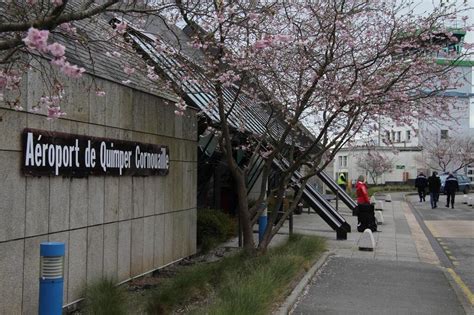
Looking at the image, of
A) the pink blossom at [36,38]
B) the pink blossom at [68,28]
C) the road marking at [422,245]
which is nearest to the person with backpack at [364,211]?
the road marking at [422,245]

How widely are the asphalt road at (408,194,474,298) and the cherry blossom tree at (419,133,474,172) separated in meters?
36.7

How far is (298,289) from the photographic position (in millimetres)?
8273

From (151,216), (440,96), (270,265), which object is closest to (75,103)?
(151,216)

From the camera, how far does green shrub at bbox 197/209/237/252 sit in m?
12.6

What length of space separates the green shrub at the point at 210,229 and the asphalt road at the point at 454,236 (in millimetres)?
4881

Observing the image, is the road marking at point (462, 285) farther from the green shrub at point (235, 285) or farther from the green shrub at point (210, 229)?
the green shrub at point (210, 229)

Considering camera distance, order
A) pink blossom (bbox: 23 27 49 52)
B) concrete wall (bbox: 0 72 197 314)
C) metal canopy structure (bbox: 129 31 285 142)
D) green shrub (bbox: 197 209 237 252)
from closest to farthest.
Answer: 1. pink blossom (bbox: 23 27 49 52)
2. concrete wall (bbox: 0 72 197 314)
3. metal canopy structure (bbox: 129 31 285 142)
4. green shrub (bbox: 197 209 237 252)

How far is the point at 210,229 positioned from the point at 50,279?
815cm

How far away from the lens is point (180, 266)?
10.7 metres

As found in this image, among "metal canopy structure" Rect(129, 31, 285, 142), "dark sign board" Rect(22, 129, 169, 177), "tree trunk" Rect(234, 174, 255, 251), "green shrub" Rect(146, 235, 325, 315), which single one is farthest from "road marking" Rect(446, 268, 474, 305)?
"dark sign board" Rect(22, 129, 169, 177)

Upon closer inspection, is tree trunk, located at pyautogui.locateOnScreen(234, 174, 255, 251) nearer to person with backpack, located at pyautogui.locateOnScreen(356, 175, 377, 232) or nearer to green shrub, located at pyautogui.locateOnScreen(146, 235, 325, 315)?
green shrub, located at pyautogui.locateOnScreen(146, 235, 325, 315)

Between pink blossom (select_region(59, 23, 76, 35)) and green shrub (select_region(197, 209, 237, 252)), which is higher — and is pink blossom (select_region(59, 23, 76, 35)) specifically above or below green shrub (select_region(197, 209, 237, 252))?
above

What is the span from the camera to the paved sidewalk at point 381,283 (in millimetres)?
7750

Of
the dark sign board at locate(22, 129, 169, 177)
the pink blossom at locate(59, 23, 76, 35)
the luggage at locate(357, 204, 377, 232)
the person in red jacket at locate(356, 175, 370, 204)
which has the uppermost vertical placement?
the pink blossom at locate(59, 23, 76, 35)
